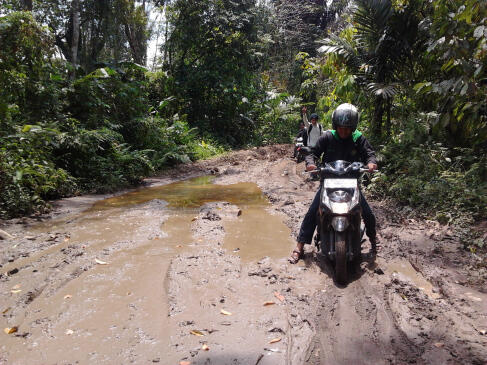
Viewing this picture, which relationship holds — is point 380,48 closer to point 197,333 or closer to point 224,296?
point 224,296

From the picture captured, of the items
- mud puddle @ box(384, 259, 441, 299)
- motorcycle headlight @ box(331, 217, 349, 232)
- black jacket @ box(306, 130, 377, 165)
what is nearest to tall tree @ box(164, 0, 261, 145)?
black jacket @ box(306, 130, 377, 165)

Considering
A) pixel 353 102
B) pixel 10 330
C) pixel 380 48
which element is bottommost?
pixel 10 330

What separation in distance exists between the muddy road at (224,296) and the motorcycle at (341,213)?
30 centimetres

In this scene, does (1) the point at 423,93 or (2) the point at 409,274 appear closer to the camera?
(2) the point at 409,274

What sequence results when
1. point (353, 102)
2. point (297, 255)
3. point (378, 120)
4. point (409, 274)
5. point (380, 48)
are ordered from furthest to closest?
point (353, 102) → point (378, 120) → point (380, 48) → point (297, 255) → point (409, 274)

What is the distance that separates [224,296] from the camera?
145 inches

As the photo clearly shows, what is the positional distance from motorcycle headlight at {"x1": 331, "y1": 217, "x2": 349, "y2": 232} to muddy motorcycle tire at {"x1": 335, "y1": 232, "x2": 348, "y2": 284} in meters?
0.12

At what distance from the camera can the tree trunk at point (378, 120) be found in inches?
376

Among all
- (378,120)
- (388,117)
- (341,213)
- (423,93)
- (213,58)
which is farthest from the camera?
(213,58)

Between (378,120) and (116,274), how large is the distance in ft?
26.0

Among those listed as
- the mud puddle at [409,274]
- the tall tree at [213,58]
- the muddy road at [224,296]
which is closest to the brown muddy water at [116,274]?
the muddy road at [224,296]

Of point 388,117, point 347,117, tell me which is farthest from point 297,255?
point 388,117

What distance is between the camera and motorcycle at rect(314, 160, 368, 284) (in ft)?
12.9

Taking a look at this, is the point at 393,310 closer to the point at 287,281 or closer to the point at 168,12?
the point at 287,281
